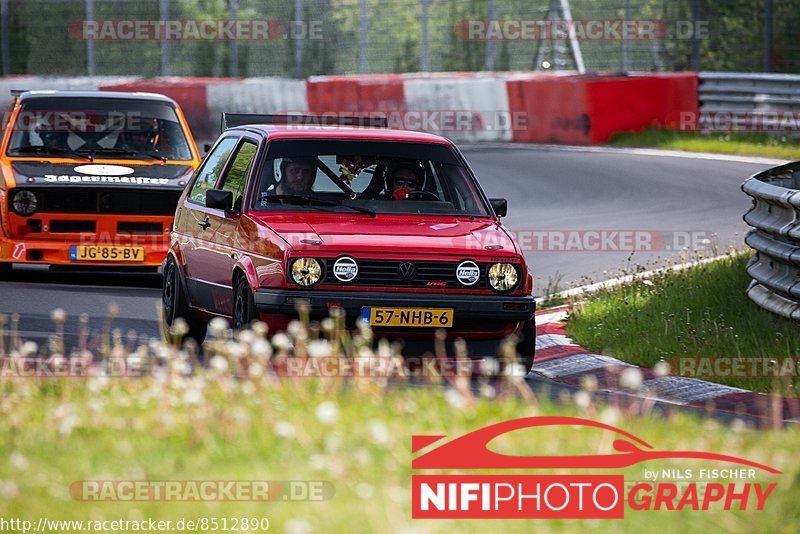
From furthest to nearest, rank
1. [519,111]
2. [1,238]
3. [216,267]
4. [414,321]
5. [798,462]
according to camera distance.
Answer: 1. [519,111]
2. [1,238]
3. [216,267]
4. [414,321]
5. [798,462]

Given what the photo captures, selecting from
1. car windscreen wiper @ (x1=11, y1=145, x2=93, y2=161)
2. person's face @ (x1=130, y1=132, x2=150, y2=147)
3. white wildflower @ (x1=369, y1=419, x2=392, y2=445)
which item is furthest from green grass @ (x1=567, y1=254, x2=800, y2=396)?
car windscreen wiper @ (x1=11, y1=145, x2=93, y2=161)

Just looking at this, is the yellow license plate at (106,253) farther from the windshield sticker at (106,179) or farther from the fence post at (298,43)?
the fence post at (298,43)

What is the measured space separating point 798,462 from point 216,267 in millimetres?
5257

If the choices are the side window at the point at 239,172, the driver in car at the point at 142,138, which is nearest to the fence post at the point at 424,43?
the driver in car at the point at 142,138

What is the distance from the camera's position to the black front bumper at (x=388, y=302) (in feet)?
31.4

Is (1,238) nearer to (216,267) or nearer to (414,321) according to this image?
(216,267)

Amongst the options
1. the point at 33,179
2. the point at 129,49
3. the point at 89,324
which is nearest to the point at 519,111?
the point at 129,49

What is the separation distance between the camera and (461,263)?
9.88 metres

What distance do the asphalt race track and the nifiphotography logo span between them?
18.0 ft

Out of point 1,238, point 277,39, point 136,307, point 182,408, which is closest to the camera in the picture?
point 182,408

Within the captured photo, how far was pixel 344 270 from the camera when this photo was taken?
32.0 feet

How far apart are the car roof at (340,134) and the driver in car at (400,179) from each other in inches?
6.6

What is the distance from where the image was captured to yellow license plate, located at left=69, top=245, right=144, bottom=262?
14.5 m

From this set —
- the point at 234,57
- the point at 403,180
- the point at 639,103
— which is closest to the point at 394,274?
the point at 403,180
